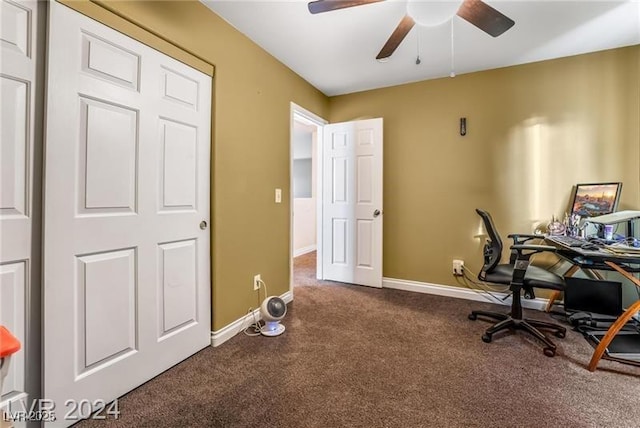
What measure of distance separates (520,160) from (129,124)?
322 cm

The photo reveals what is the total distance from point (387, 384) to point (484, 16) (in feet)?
Result: 7.09

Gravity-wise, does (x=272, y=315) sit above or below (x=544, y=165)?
below

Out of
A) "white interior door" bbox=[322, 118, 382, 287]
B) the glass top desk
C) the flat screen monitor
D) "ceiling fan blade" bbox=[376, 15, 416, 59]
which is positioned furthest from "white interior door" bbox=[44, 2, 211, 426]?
the flat screen monitor

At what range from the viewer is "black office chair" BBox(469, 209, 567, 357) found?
196 centimetres

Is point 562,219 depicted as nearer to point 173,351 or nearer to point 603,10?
point 603,10

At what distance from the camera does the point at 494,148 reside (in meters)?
2.87

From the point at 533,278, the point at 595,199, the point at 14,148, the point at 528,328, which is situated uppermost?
the point at 14,148

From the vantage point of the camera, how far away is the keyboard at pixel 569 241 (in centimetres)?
200

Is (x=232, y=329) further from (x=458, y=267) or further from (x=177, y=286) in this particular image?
(x=458, y=267)

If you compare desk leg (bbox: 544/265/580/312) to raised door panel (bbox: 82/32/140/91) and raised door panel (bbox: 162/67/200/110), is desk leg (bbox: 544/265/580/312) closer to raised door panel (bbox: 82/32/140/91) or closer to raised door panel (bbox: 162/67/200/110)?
raised door panel (bbox: 162/67/200/110)

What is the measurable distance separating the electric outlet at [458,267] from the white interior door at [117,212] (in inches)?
98.3

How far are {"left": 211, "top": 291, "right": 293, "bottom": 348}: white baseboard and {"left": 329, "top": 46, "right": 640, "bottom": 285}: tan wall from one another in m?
1.70

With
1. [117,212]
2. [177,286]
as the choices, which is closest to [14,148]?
[117,212]

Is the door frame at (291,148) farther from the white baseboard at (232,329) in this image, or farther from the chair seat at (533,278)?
the chair seat at (533,278)
